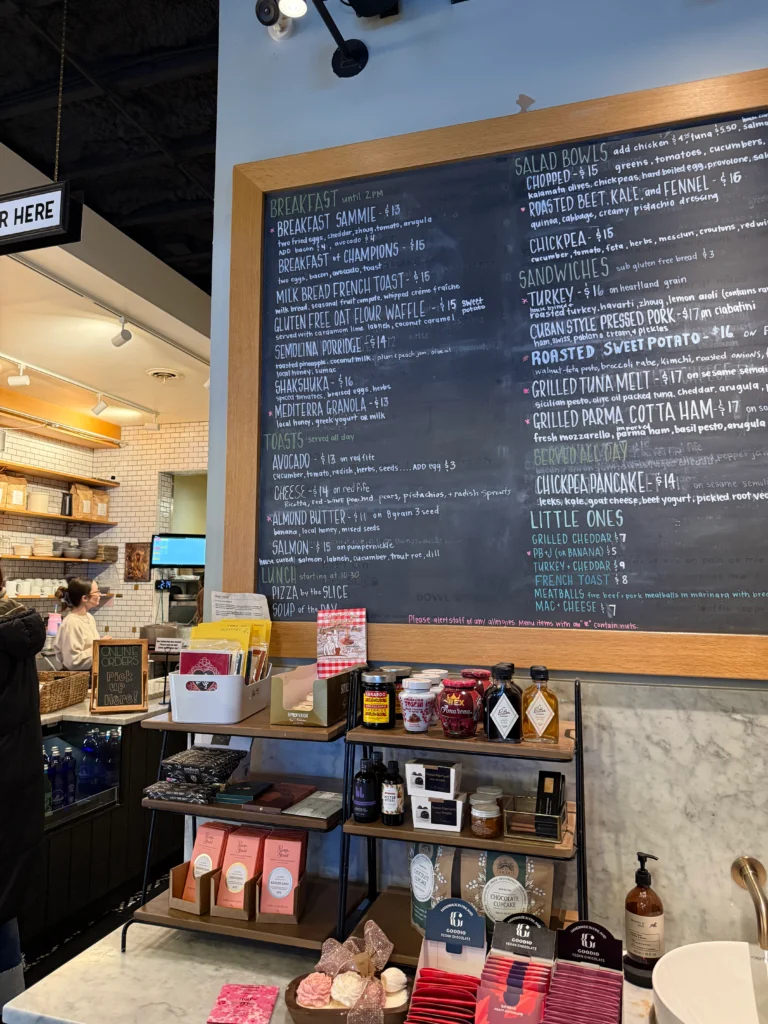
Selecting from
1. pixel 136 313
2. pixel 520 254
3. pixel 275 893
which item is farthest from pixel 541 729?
pixel 136 313

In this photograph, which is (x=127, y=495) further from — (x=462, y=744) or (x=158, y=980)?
(x=462, y=744)

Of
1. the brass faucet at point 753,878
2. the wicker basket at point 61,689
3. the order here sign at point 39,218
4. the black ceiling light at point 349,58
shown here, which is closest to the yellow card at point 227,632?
the brass faucet at point 753,878

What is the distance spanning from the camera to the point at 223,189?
255cm

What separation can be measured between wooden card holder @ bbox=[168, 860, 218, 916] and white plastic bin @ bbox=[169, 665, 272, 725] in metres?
0.40

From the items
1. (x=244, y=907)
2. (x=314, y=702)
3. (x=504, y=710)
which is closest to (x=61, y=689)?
(x=244, y=907)

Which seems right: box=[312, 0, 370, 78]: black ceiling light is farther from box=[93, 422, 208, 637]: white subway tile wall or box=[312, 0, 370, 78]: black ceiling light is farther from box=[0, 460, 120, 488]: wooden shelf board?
box=[93, 422, 208, 637]: white subway tile wall

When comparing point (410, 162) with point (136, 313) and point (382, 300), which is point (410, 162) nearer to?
point (382, 300)

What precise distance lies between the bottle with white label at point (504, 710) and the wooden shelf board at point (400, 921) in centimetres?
50

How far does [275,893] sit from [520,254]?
1.93m

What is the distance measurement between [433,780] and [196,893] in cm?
74

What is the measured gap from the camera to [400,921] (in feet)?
6.18

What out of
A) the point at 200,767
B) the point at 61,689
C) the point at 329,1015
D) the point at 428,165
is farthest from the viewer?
the point at 61,689

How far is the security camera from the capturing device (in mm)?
2328

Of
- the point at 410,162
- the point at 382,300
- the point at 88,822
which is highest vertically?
the point at 410,162
